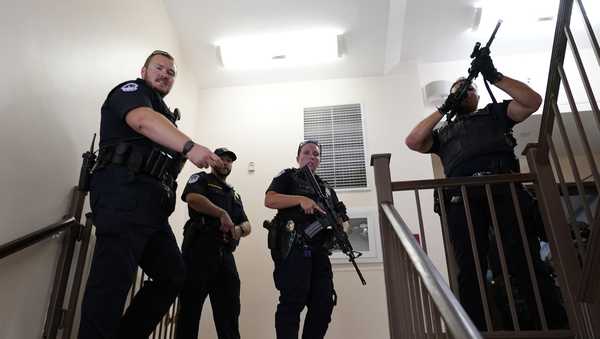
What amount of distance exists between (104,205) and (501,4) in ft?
12.9

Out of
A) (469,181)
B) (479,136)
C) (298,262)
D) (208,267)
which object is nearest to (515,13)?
(479,136)

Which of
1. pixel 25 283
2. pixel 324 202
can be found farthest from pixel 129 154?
pixel 324 202

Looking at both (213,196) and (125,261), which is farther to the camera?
(213,196)

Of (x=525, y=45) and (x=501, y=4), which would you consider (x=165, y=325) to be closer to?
(x=501, y=4)

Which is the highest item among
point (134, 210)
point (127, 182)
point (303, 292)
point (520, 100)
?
point (520, 100)

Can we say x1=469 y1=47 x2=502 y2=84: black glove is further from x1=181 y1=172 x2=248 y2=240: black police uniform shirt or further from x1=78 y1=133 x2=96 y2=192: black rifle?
x1=78 y1=133 x2=96 y2=192: black rifle

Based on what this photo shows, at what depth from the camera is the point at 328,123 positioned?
441cm

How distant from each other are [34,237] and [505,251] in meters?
2.13

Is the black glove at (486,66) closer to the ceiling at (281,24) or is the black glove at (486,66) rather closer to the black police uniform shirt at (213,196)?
the black police uniform shirt at (213,196)

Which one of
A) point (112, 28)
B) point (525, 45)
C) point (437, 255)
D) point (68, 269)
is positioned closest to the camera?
point (68, 269)

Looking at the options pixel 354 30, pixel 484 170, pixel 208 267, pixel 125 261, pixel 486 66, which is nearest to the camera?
pixel 125 261

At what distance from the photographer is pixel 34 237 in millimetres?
1648

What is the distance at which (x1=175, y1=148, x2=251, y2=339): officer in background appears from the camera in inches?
92.0

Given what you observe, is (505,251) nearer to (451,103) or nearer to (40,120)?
(451,103)
